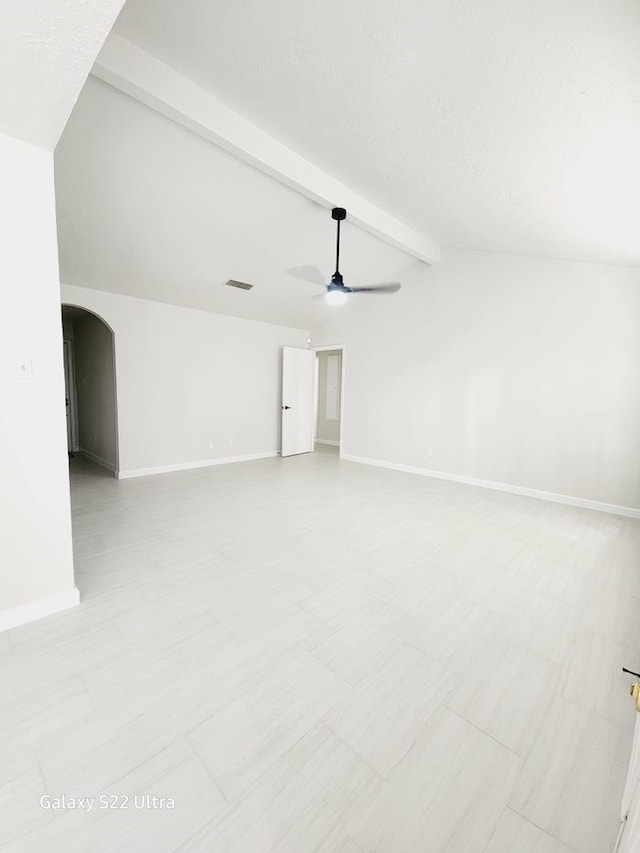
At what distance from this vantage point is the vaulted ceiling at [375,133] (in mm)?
1577

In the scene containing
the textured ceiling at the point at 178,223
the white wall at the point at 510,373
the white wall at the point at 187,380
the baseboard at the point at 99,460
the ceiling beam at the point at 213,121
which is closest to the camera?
the ceiling beam at the point at 213,121

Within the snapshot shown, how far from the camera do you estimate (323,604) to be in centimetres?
232

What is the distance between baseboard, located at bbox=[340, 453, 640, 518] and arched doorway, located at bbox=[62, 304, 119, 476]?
13.9 feet

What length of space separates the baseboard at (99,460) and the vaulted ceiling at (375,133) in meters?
2.58

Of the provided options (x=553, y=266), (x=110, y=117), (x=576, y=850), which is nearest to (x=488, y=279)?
(x=553, y=266)

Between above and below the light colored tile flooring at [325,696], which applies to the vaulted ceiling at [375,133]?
above

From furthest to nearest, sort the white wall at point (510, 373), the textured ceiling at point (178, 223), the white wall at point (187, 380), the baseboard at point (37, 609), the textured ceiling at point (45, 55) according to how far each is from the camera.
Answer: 1. the white wall at point (187, 380)
2. the white wall at point (510, 373)
3. the textured ceiling at point (178, 223)
4. the baseboard at point (37, 609)
5. the textured ceiling at point (45, 55)

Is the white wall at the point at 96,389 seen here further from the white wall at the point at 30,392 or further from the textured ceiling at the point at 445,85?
the textured ceiling at the point at 445,85

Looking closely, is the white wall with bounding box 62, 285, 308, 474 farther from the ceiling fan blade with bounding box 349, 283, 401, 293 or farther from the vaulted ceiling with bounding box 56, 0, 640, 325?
the ceiling fan blade with bounding box 349, 283, 401, 293

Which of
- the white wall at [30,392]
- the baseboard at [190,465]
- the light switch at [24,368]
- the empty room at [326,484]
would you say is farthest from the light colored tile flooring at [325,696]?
the baseboard at [190,465]

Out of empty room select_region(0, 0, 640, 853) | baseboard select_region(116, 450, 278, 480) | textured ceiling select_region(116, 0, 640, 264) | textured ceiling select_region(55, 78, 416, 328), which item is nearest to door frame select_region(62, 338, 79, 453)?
empty room select_region(0, 0, 640, 853)

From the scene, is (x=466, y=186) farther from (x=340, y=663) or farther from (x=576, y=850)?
(x=576, y=850)

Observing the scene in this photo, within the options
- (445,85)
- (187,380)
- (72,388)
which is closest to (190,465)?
(187,380)

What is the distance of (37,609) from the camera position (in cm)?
213
